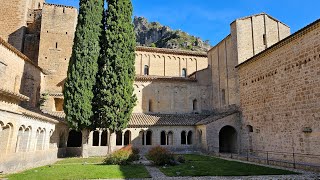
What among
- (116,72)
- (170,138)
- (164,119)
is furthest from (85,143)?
(170,138)

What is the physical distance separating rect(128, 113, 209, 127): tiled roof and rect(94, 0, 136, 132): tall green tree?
3738mm

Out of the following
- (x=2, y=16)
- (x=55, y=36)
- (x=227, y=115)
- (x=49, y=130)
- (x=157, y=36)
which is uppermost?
(x=157, y=36)

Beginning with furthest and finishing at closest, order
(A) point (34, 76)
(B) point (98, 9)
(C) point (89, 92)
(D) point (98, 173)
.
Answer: (A) point (34, 76)
(B) point (98, 9)
(C) point (89, 92)
(D) point (98, 173)

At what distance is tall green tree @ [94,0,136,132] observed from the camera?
21.1m

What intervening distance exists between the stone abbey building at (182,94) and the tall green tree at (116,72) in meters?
3.65

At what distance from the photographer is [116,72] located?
21703 millimetres

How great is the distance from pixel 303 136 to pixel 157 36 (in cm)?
6121

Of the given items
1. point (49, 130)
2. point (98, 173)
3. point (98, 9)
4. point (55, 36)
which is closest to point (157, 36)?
point (55, 36)

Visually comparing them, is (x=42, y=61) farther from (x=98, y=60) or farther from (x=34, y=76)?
(x=98, y=60)

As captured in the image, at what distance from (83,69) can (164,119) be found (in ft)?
35.2

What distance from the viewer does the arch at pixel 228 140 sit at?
24.7m

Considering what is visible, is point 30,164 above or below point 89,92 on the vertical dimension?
below

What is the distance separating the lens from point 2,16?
28531 millimetres

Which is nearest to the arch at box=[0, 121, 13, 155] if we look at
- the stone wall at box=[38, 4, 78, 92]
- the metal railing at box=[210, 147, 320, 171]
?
the metal railing at box=[210, 147, 320, 171]
